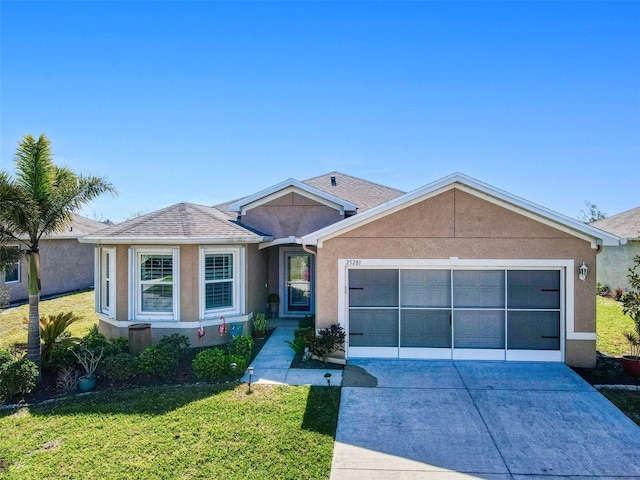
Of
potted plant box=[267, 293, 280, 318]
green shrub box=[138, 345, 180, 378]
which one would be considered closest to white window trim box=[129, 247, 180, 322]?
green shrub box=[138, 345, 180, 378]

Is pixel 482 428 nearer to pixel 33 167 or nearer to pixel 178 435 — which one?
pixel 178 435

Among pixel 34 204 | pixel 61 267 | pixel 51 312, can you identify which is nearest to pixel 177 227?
pixel 34 204

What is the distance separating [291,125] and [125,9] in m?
9.83

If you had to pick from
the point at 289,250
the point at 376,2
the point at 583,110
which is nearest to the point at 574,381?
the point at 289,250

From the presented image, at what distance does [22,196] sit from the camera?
8320 mm

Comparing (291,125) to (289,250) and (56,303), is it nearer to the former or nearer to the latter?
(289,250)

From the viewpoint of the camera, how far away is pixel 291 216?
46.9 feet

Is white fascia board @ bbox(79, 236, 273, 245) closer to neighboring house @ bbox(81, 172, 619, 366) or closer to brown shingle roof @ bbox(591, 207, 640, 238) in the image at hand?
neighboring house @ bbox(81, 172, 619, 366)

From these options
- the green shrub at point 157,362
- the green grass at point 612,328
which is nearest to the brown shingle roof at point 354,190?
the green shrub at point 157,362

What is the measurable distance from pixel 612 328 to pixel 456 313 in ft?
27.2

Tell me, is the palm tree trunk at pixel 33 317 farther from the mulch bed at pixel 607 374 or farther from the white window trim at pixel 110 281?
the mulch bed at pixel 607 374

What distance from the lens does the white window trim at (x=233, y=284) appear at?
11242mm

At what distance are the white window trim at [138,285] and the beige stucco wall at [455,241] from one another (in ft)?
14.3

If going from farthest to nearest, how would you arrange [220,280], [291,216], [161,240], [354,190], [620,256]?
[620,256] → [354,190] → [291,216] → [220,280] → [161,240]
